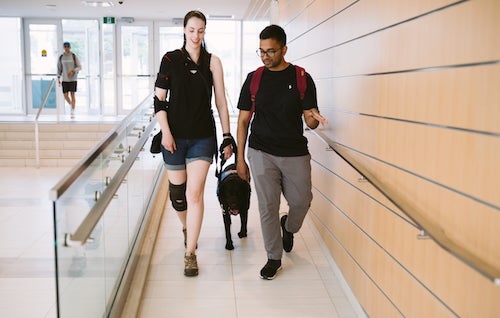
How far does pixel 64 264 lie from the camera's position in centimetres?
224

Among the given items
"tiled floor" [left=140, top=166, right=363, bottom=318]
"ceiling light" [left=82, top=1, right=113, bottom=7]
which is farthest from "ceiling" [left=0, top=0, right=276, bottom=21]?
"tiled floor" [left=140, top=166, right=363, bottom=318]

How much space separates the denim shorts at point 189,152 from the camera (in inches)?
157

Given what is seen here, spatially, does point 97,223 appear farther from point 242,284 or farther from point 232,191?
point 232,191

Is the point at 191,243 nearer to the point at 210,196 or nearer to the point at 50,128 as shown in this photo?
the point at 210,196

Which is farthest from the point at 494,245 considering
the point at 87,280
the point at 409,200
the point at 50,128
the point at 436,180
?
the point at 50,128

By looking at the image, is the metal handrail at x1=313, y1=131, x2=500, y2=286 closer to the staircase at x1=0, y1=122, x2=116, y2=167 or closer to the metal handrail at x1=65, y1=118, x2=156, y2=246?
the metal handrail at x1=65, y1=118, x2=156, y2=246

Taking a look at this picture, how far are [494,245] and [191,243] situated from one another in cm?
259

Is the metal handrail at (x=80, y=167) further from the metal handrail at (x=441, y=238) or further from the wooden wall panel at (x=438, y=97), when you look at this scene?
the wooden wall panel at (x=438, y=97)

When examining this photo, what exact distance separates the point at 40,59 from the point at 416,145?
16079mm

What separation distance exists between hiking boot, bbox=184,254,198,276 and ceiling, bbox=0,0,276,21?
853 centimetres

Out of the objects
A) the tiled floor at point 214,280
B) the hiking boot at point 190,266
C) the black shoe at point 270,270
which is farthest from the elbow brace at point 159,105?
the black shoe at point 270,270

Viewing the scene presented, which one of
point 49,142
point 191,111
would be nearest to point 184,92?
point 191,111

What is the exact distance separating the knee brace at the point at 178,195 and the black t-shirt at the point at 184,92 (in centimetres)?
41

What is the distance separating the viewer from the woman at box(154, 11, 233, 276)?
12.8 ft
